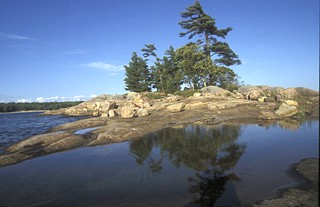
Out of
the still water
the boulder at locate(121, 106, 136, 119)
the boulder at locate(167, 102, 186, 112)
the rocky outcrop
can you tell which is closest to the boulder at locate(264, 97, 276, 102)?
the rocky outcrop

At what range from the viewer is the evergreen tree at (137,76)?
226 ft

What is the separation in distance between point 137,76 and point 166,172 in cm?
6083

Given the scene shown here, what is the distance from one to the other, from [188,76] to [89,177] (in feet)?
138

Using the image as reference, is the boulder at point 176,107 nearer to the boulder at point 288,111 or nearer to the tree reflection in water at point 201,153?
the tree reflection in water at point 201,153

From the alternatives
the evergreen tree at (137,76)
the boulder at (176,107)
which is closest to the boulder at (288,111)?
the boulder at (176,107)

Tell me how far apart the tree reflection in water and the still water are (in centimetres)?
4

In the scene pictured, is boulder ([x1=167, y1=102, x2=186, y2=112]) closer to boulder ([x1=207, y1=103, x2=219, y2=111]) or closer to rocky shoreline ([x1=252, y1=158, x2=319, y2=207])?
boulder ([x1=207, y1=103, x2=219, y2=111])

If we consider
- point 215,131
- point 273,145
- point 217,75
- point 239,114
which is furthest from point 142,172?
point 217,75

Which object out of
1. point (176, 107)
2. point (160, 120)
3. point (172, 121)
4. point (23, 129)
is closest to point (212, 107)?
point (176, 107)

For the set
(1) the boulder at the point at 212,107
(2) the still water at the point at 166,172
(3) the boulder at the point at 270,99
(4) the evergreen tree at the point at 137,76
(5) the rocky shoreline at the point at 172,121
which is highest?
(4) the evergreen tree at the point at 137,76

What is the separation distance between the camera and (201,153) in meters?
13.4

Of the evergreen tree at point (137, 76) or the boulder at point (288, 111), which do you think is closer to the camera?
the boulder at point (288, 111)

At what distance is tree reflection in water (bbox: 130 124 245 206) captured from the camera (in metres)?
8.79

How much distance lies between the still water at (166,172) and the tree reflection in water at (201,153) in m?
0.04
